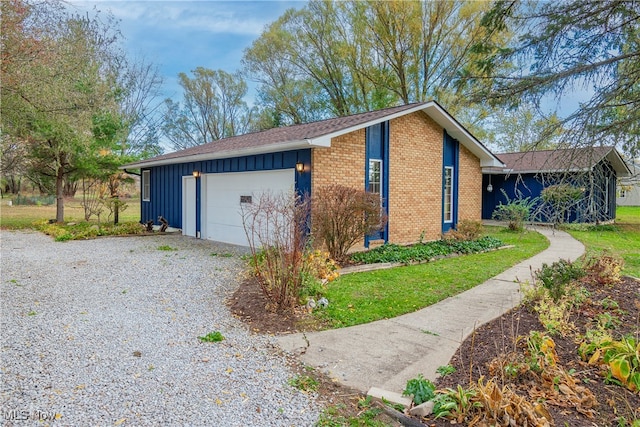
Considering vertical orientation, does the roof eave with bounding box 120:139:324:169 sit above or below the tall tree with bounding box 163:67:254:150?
below

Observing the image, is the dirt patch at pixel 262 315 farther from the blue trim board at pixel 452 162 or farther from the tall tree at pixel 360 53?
the tall tree at pixel 360 53

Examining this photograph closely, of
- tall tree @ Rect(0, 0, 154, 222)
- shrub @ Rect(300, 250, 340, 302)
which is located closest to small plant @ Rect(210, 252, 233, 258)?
shrub @ Rect(300, 250, 340, 302)

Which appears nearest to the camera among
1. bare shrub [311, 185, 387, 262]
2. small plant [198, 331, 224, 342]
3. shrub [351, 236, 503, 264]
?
small plant [198, 331, 224, 342]

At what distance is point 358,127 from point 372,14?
1402 cm

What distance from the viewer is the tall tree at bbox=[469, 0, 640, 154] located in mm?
4703

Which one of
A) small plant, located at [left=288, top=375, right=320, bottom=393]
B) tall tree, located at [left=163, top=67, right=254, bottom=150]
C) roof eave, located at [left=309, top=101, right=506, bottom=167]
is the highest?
tall tree, located at [left=163, top=67, right=254, bottom=150]

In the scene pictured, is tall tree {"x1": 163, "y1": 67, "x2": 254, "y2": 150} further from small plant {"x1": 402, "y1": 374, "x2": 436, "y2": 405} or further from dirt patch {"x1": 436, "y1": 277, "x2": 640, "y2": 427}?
small plant {"x1": 402, "y1": 374, "x2": 436, "y2": 405}

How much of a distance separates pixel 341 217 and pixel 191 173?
6877 mm

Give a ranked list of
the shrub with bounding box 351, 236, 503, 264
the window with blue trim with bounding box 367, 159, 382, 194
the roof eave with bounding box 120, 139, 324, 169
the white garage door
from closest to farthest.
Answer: the roof eave with bounding box 120, 139, 324, 169
the shrub with bounding box 351, 236, 503, 264
the white garage door
the window with blue trim with bounding box 367, 159, 382, 194

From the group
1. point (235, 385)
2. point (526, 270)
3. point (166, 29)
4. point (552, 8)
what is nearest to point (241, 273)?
point (235, 385)

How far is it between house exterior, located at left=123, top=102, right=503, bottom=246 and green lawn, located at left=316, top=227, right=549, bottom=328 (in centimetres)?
226

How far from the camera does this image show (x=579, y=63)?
5102 millimetres

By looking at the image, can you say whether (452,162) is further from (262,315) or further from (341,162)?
(262,315)

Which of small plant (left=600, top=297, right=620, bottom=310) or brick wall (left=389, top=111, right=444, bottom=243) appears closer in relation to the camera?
small plant (left=600, top=297, right=620, bottom=310)
